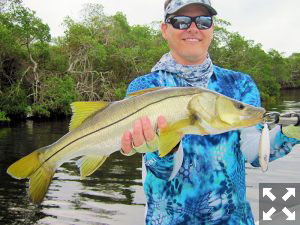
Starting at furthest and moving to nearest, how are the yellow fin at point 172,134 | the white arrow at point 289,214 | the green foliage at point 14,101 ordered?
1. the green foliage at point 14,101
2. the white arrow at point 289,214
3. the yellow fin at point 172,134

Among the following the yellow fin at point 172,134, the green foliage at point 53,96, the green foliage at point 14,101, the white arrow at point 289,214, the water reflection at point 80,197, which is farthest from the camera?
the green foliage at point 53,96

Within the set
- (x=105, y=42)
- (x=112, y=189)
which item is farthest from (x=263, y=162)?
(x=105, y=42)

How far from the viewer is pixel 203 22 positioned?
8.93 ft

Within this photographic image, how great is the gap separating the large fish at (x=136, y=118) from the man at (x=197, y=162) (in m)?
0.12

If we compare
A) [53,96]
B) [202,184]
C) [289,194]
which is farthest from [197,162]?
[53,96]

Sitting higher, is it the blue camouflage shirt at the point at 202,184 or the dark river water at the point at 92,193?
the blue camouflage shirt at the point at 202,184

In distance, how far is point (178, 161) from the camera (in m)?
2.38

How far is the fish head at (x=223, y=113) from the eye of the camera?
228 centimetres

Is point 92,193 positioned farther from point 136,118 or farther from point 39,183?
point 136,118

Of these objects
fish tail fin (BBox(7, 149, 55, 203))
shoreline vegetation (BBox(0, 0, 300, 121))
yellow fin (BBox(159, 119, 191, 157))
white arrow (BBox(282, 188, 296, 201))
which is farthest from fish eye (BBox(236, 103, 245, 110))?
shoreline vegetation (BBox(0, 0, 300, 121))

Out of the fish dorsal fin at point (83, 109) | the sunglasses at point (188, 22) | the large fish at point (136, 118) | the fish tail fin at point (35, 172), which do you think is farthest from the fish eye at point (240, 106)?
the fish tail fin at point (35, 172)

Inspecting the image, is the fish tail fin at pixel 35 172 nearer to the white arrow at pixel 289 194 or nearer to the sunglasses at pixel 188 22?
the sunglasses at pixel 188 22

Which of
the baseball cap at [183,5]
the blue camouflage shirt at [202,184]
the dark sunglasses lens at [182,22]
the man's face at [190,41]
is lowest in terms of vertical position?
the blue camouflage shirt at [202,184]

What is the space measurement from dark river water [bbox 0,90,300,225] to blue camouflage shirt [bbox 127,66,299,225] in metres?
7.28
